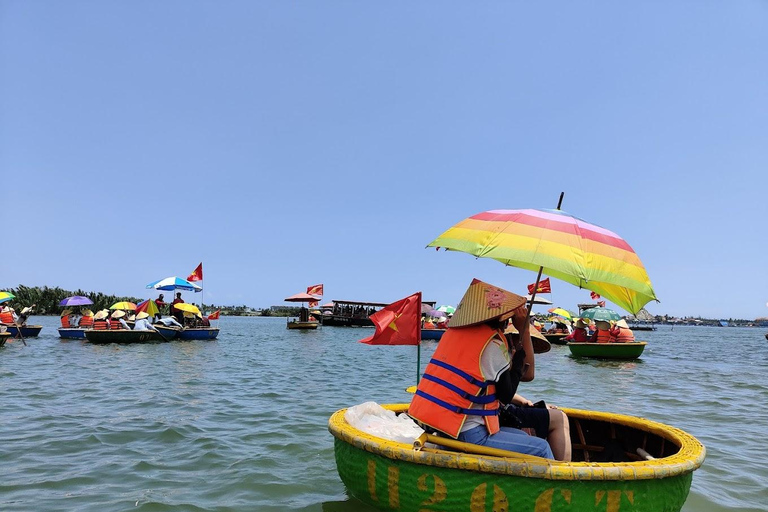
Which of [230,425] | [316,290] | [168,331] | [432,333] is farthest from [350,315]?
[230,425]

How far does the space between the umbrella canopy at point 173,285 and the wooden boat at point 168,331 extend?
3046 mm

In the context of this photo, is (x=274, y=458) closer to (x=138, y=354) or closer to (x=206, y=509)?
(x=206, y=509)

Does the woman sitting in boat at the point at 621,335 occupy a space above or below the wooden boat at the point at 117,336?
above

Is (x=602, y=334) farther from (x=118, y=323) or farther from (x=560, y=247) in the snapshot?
(x=118, y=323)

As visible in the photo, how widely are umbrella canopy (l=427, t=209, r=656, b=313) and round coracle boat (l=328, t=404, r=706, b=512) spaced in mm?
1305

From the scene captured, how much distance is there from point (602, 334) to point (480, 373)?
66.0ft

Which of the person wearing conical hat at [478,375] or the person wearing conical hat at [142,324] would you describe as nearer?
the person wearing conical hat at [478,375]

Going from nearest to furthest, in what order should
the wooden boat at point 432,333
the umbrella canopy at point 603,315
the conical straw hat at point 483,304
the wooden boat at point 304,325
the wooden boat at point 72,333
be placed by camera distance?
the conical straw hat at point 483,304, the umbrella canopy at point 603,315, the wooden boat at point 72,333, the wooden boat at point 432,333, the wooden boat at point 304,325

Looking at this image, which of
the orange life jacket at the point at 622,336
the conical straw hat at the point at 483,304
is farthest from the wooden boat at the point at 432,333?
the conical straw hat at the point at 483,304

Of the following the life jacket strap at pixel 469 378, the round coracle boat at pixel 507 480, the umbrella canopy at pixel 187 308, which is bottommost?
the round coracle boat at pixel 507 480

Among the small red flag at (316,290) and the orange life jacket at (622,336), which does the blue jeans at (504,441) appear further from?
the small red flag at (316,290)

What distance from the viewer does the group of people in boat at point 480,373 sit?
353 centimetres

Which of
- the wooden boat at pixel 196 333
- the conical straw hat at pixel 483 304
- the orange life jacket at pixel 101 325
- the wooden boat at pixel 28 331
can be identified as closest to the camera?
the conical straw hat at pixel 483 304

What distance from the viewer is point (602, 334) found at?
70.6 ft
